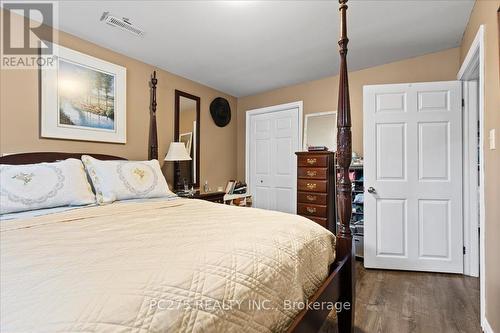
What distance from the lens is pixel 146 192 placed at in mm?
2170

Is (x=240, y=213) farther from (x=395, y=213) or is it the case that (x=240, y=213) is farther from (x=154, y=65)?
(x=154, y=65)

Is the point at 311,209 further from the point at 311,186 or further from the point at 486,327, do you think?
the point at 486,327

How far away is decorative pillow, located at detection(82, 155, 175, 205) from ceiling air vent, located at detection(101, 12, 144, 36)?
3.96 ft

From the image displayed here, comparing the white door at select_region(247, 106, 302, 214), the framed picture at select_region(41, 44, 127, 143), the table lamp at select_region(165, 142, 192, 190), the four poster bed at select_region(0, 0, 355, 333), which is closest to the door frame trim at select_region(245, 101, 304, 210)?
the white door at select_region(247, 106, 302, 214)

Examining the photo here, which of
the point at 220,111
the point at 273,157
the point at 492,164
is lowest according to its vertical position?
the point at 492,164

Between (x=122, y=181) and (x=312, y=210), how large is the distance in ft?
7.24

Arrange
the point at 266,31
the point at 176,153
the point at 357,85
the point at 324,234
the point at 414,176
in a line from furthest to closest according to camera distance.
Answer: the point at 357,85 < the point at 176,153 < the point at 414,176 < the point at 266,31 < the point at 324,234

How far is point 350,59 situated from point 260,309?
3.08 m

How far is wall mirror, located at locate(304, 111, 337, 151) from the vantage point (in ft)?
11.9

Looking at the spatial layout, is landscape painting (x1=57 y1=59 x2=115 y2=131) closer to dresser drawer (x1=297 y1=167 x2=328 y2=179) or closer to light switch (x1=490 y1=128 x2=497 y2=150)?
dresser drawer (x1=297 y1=167 x2=328 y2=179)

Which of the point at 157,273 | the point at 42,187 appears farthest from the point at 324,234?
the point at 42,187

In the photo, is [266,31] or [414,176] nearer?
[266,31]

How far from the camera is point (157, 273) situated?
695mm

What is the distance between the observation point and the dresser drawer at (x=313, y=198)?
10.4 ft
